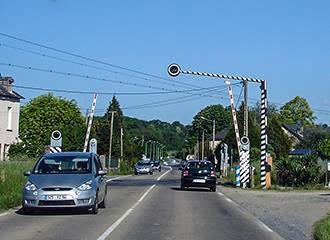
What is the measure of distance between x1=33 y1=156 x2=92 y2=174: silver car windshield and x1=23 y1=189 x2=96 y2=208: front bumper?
1.14m

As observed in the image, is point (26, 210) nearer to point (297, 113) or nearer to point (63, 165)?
point (63, 165)

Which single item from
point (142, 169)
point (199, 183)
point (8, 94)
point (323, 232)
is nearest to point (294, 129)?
point (142, 169)

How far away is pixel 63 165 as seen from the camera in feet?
58.2

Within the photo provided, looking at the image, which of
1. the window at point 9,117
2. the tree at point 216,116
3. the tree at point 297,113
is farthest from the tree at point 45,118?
the tree at point 216,116

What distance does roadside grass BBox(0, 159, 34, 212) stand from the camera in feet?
63.4

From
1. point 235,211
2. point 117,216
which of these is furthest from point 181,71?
point 117,216

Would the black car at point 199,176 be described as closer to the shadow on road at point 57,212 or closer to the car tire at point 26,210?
the shadow on road at point 57,212

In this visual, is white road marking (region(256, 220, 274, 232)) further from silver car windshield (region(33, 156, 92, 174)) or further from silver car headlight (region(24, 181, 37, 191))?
silver car headlight (region(24, 181, 37, 191))

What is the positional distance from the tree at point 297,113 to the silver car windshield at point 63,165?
115404 mm

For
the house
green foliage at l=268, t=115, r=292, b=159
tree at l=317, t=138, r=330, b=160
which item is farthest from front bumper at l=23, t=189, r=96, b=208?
green foliage at l=268, t=115, r=292, b=159

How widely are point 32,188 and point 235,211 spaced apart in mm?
6940

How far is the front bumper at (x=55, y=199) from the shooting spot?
16.1m

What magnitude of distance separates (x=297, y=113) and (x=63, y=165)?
119 m

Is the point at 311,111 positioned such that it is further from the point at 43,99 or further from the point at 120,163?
the point at 43,99
